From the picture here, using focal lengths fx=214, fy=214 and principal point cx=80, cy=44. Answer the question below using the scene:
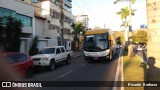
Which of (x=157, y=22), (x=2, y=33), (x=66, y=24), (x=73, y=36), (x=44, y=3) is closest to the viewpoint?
(x=157, y=22)

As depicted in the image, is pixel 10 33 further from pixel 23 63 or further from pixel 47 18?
pixel 47 18

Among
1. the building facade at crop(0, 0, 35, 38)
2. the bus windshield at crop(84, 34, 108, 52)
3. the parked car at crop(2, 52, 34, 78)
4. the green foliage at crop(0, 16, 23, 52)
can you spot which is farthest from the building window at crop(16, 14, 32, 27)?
the parked car at crop(2, 52, 34, 78)

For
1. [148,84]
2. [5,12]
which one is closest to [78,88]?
[148,84]

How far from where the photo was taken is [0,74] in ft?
8.66

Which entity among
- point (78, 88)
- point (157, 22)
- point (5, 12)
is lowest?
point (78, 88)

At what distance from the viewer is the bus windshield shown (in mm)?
21672

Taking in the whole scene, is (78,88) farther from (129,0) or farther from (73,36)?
(73,36)

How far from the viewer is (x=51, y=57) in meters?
16.8

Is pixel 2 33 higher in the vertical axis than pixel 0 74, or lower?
higher

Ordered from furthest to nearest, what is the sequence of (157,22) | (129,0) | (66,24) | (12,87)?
(66,24) < (129,0) < (157,22) < (12,87)

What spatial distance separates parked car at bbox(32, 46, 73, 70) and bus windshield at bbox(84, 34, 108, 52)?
7.57ft

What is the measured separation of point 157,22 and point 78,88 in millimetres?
5901

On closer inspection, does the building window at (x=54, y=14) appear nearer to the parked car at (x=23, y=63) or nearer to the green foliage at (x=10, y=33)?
the green foliage at (x=10, y=33)

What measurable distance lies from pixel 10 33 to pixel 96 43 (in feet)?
28.6
